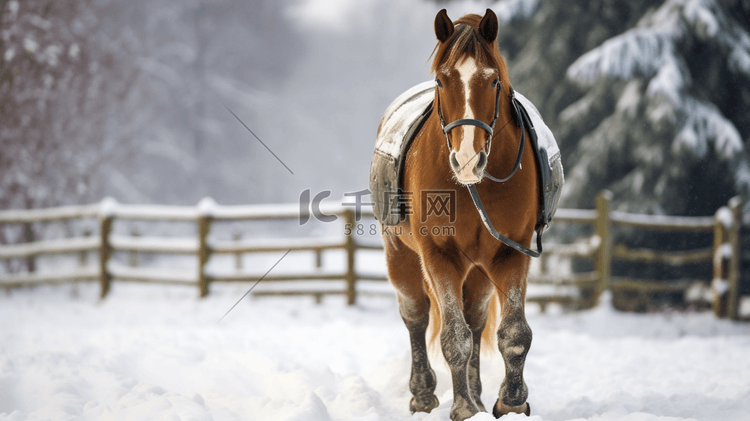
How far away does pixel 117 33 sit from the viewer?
43.1ft

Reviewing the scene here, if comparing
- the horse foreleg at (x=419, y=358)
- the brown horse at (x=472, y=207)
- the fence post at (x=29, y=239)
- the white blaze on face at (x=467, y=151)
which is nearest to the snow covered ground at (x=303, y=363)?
the horse foreleg at (x=419, y=358)

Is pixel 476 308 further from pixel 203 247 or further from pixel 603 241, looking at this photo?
pixel 203 247

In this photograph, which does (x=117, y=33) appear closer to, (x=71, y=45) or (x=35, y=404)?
(x=71, y=45)

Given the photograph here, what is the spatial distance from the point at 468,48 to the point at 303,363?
9.68 ft

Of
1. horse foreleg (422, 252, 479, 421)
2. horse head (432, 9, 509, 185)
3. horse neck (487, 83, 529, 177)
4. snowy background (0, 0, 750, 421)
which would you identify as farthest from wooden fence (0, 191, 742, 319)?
horse head (432, 9, 509, 185)

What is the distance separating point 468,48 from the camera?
227 cm

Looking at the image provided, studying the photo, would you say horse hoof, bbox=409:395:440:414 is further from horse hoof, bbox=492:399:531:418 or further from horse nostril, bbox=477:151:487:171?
horse nostril, bbox=477:151:487:171

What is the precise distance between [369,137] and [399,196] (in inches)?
857

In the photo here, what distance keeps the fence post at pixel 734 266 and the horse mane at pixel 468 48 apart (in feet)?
19.0

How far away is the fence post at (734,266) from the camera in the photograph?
6.61m

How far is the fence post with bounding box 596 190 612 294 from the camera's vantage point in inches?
264

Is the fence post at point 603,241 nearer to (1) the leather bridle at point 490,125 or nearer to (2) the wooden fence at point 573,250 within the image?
(2) the wooden fence at point 573,250

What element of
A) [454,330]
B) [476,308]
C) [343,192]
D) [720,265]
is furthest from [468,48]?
[343,192]

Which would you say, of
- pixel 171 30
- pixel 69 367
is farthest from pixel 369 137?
pixel 69 367
